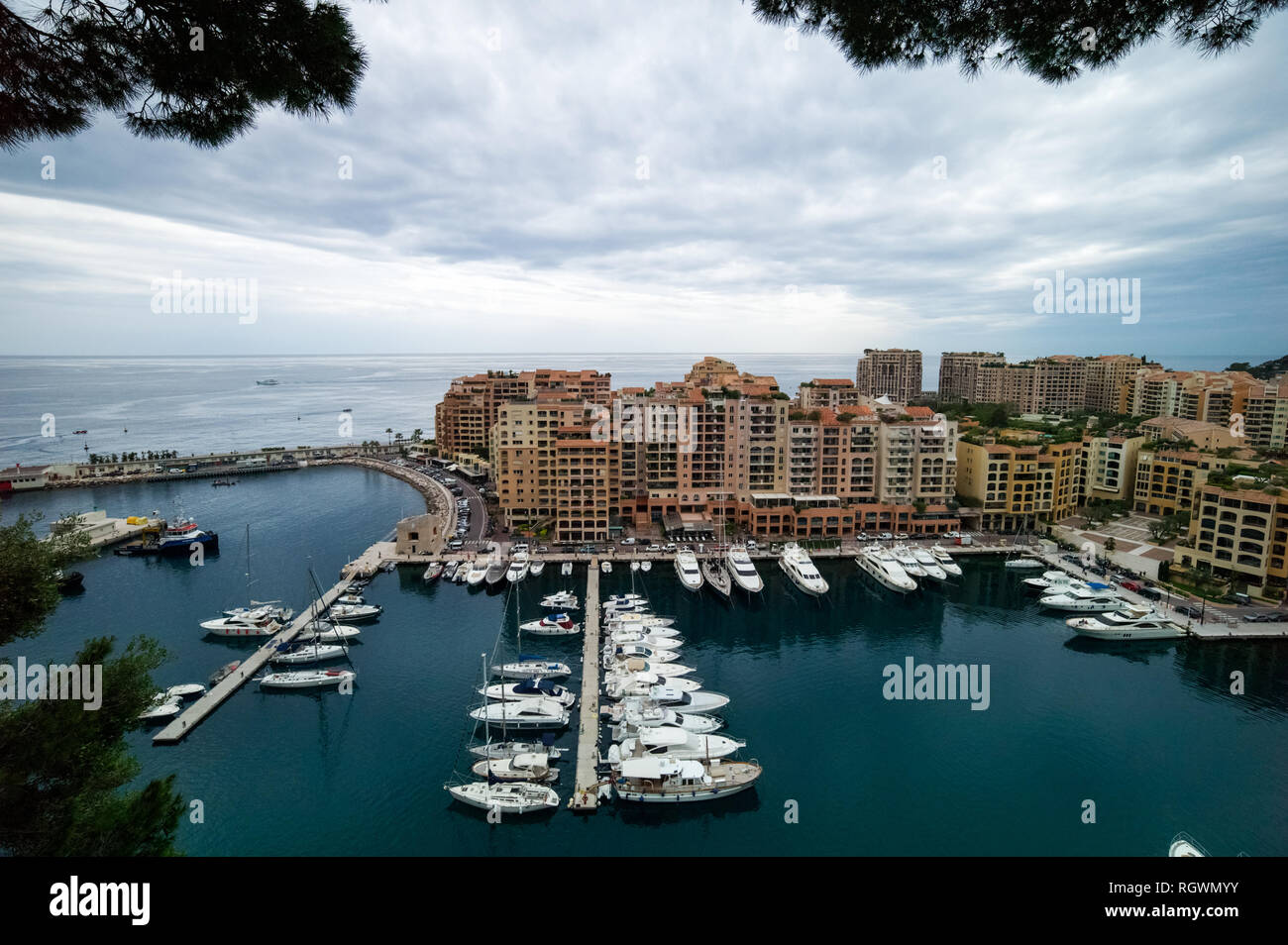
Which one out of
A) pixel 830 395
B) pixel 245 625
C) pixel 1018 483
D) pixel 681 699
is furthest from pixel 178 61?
pixel 830 395

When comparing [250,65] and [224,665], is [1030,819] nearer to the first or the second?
[250,65]

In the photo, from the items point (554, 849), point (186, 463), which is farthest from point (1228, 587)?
A: point (186, 463)

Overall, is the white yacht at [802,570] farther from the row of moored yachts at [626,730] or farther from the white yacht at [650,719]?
the white yacht at [650,719]

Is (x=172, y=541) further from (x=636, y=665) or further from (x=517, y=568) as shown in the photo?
(x=636, y=665)

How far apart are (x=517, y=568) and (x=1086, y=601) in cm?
1944

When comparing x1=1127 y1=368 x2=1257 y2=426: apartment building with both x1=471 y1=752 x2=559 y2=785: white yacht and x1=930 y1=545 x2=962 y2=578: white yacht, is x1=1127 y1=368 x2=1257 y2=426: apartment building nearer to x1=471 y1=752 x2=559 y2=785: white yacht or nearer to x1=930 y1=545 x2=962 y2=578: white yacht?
x1=930 y1=545 x2=962 y2=578: white yacht

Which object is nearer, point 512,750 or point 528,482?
point 512,750

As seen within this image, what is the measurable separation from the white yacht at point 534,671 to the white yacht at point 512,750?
319 centimetres

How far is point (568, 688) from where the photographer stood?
1616cm

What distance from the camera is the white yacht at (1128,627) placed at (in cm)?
1942

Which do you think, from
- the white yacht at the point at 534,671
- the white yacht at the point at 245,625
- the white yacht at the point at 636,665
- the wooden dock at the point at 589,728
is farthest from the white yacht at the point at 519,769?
the white yacht at the point at 245,625

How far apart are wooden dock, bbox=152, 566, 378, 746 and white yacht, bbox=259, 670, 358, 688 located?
67cm

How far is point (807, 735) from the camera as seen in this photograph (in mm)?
14391
